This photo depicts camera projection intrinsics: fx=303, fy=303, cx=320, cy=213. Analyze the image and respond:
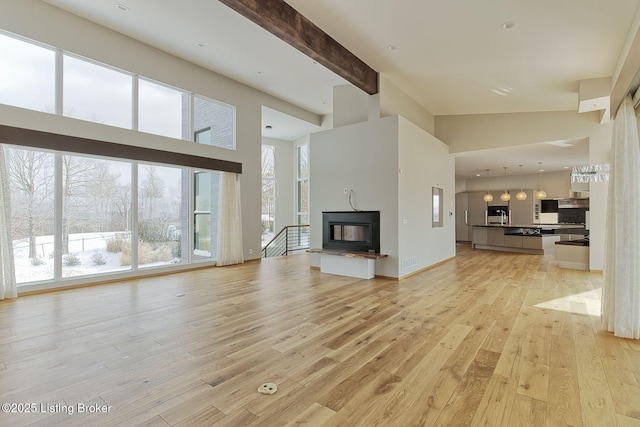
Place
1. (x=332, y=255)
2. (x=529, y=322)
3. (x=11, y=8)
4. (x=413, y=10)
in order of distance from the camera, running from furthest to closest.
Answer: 1. (x=332, y=255)
2. (x=11, y=8)
3. (x=413, y=10)
4. (x=529, y=322)

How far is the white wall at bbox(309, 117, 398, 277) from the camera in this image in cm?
577

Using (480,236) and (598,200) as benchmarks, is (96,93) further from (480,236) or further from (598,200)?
(480,236)

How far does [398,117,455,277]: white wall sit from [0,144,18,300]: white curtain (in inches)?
247

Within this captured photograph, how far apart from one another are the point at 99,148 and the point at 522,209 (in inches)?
542

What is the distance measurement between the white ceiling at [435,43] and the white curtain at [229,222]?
8.84ft

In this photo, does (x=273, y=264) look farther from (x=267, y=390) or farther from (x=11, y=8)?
(x=11, y=8)

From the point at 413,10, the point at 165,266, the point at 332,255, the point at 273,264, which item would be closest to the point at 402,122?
the point at 413,10

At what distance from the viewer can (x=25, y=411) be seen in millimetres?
1924

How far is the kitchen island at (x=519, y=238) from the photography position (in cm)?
941

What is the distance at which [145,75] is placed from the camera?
618 cm

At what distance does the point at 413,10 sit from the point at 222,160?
17.3ft

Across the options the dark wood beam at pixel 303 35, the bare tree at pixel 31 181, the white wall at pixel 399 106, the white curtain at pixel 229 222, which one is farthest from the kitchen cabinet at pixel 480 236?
the bare tree at pixel 31 181

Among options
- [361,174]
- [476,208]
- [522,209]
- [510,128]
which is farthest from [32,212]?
[522,209]

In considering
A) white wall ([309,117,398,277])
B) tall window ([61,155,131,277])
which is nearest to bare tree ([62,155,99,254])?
tall window ([61,155,131,277])
